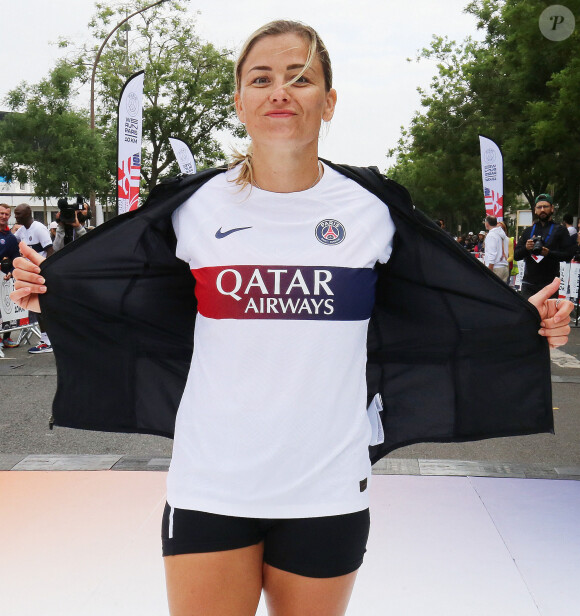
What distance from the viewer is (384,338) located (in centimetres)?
238

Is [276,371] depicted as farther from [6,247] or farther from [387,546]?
[6,247]

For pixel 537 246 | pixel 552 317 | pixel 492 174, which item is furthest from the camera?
pixel 492 174

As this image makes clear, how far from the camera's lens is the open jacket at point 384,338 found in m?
2.20

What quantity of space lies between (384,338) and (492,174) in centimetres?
1541

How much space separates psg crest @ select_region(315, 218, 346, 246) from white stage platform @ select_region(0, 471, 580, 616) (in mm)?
2200

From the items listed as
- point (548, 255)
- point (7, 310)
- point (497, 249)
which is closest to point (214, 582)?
point (548, 255)

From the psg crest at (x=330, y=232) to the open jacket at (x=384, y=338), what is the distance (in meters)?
0.27

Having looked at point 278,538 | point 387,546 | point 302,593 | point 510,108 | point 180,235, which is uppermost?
point 510,108

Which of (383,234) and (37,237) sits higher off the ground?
(383,234)

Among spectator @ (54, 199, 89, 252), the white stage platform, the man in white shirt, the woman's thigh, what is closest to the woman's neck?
the woman's thigh

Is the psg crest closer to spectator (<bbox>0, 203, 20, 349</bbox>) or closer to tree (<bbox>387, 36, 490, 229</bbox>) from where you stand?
spectator (<bbox>0, 203, 20, 349</bbox>)

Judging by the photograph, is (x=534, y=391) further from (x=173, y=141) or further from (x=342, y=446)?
(x=173, y=141)

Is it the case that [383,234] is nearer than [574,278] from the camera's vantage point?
Yes

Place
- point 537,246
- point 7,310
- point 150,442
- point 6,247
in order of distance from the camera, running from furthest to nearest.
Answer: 1. point 7,310
2. point 6,247
3. point 537,246
4. point 150,442
